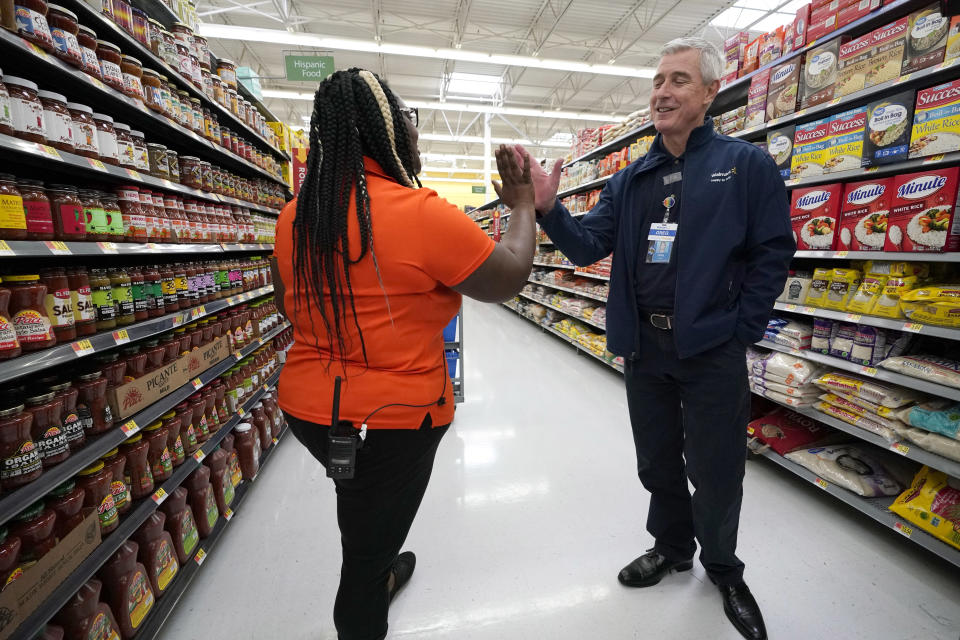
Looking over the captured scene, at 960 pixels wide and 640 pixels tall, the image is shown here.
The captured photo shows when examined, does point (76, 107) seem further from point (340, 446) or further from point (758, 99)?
point (758, 99)

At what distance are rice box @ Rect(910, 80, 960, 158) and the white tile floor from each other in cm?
179

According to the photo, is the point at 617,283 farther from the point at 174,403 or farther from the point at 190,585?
the point at 190,585

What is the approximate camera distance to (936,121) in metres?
1.83

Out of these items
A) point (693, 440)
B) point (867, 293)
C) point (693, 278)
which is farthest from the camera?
point (867, 293)

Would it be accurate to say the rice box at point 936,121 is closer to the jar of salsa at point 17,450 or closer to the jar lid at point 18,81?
the jar lid at point 18,81

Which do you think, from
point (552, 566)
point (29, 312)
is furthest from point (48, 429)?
point (552, 566)

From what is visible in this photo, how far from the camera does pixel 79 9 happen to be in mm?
1430

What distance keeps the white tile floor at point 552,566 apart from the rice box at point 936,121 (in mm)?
1795

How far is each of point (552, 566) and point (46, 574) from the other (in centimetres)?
172

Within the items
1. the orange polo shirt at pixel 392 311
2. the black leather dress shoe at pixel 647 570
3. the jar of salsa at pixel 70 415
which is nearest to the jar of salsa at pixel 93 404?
the jar of salsa at pixel 70 415

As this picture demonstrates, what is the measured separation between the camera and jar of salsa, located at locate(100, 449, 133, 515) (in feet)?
4.73

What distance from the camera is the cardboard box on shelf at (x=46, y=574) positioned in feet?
3.33

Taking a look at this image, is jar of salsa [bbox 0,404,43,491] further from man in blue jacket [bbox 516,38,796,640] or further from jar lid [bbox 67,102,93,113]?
man in blue jacket [bbox 516,38,796,640]

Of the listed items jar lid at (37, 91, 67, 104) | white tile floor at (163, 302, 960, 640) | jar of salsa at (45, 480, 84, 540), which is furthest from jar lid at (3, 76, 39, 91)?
white tile floor at (163, 302, 960, 640)
